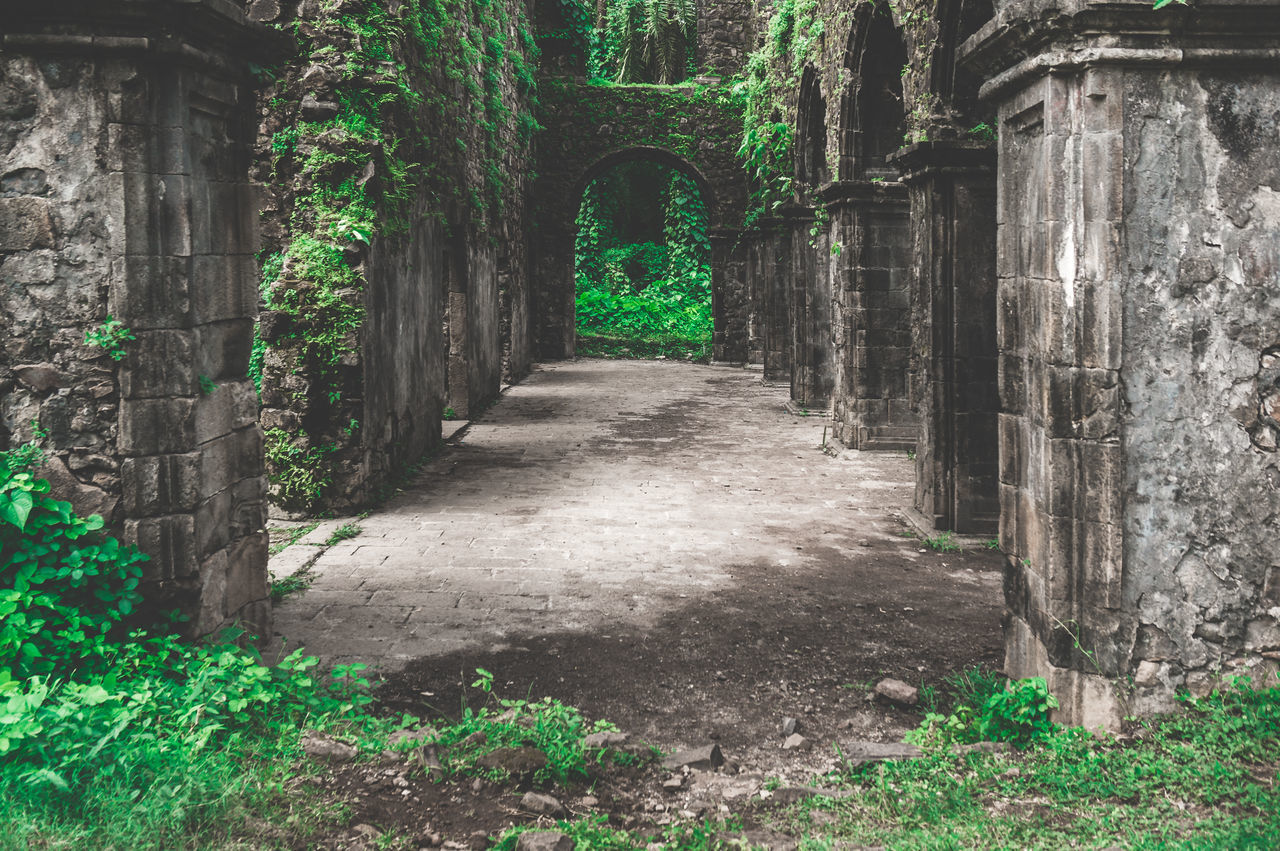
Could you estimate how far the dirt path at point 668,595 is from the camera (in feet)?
14.4

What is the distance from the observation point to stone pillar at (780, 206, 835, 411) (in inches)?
524

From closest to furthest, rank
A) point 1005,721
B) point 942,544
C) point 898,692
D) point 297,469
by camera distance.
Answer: point 1005,721 < point 898,692 < point 942,544 < point 297,469

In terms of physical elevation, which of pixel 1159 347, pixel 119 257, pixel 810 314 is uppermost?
pixel 810 314

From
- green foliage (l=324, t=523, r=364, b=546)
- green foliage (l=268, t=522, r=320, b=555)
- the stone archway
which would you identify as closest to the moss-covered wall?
green foliage (l=268, t=522, r=320, b=555)

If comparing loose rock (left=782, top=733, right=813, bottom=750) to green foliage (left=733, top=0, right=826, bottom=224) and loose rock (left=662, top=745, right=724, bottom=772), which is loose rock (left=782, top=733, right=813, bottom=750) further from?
green foliage (left=733, top=0, right=826, bottom=224)

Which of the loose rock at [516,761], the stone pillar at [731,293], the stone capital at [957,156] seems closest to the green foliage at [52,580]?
the loose rock at [516,761]

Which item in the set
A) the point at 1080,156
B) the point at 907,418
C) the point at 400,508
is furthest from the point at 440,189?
the point at 1080,156

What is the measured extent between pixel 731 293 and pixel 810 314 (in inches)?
354

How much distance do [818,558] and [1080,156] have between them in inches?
141

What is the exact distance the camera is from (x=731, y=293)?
22.5 m

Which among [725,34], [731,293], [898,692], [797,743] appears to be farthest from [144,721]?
[725,34]

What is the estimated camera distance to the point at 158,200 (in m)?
3.96

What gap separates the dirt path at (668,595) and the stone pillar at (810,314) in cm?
358

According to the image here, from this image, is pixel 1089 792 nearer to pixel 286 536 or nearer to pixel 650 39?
pixel 286 536
